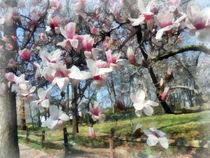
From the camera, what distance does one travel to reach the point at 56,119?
21cm

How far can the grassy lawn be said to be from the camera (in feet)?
4.05

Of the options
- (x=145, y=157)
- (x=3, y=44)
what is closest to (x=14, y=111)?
(x=3, y=44)

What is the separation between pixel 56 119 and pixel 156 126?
3.82 feet

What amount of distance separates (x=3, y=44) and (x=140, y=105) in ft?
2.14

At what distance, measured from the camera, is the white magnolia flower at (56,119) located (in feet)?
0.67

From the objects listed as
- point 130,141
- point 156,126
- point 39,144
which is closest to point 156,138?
point 156,126

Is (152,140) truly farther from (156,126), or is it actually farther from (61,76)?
(156,126)

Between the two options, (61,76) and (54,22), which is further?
(54,22)

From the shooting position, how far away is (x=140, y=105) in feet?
0.72

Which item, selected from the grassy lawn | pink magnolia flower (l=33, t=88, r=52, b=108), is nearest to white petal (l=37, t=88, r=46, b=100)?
pink magnolia flower (l=33, t=88, r=52, b=108)

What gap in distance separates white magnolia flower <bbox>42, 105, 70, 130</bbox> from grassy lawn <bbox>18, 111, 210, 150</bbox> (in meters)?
0.92

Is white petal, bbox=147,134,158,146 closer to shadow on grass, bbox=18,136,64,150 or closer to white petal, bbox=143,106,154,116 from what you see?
white petal, bbox=143,106,154,116

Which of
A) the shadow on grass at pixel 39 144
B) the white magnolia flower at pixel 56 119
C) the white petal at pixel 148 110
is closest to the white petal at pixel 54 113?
the white magnolia flower at pixel 56 119

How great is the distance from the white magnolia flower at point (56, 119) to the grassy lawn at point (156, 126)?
920mm
